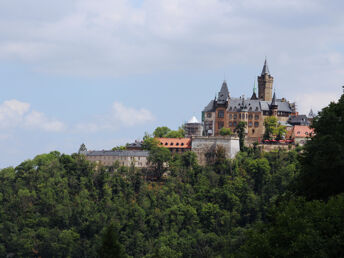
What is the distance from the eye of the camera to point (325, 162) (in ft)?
169

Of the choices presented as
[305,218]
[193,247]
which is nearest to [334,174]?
[305,218]

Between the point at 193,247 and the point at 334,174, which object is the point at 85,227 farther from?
the point at 334,174

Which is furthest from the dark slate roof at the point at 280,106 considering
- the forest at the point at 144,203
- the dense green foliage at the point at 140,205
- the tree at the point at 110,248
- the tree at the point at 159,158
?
the tree at the point at 110,248

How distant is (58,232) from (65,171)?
15866 mm

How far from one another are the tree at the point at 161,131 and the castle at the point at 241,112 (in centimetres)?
1132

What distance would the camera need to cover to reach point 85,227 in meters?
125

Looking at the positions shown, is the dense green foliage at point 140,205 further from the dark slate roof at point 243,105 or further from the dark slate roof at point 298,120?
the dark slate roof at point 298,120

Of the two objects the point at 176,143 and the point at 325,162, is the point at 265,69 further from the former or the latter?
the point at 325,162

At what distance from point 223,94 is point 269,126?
12878 mm

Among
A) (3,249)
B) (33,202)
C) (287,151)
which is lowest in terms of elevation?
(3,249)

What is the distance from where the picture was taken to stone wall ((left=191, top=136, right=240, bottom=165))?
426 ft

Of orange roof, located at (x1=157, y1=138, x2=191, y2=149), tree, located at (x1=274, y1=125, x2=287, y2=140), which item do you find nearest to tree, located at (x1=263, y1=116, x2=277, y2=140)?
tree, located at (x1=274, y1=125, x2=287, y2=140)

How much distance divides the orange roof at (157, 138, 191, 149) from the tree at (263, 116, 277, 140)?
51.2 ft

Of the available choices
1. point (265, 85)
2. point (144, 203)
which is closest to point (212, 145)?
point (144, 203)
